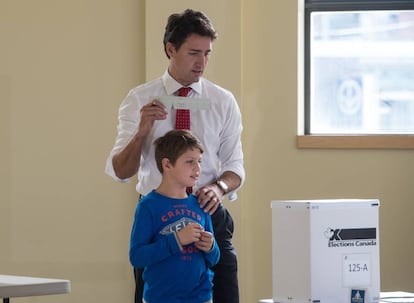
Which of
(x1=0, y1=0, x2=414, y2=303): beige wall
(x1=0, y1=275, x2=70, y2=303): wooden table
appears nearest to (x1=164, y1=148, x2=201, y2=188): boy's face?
(x1=0, y1=275, x2=70, y2=303): wooden table

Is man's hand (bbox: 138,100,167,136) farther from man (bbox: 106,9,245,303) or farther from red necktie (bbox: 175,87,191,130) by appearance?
red necktie (bbox: 175,87,191,130)

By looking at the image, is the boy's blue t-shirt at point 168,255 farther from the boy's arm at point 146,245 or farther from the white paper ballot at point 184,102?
the white paper ballot at point 184,102

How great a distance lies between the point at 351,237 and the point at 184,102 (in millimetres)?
705

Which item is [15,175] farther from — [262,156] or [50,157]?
[262,156]

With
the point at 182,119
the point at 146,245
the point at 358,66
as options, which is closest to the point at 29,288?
the point at 146,245

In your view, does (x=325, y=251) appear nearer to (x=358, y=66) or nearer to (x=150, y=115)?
(x=150, y=115)

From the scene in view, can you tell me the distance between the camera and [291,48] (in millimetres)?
4793

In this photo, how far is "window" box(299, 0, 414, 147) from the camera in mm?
4953

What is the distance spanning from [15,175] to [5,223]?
0.26 m

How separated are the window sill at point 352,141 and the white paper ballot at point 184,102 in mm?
1783

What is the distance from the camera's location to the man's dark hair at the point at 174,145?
288 cm

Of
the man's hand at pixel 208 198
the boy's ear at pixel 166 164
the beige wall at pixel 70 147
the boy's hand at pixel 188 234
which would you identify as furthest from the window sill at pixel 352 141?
the boy's hand at pixel 188 234

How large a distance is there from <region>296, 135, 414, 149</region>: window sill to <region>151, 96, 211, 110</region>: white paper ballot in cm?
178

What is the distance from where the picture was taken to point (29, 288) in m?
2.96
